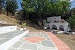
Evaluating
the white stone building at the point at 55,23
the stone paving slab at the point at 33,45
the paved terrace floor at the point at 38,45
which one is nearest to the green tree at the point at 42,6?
the white stone building at the point at 55,23

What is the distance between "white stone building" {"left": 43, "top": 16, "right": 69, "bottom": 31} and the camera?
3505 cm

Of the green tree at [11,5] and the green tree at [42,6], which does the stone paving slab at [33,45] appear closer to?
the green tree at [42,6]

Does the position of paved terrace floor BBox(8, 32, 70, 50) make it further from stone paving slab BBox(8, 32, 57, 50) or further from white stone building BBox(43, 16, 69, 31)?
white stone building BBox(43, 16, 69, 31)

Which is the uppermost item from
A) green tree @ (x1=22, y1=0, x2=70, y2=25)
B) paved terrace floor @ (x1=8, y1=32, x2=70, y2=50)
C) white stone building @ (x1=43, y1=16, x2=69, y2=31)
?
green tree @ (x1=22, y1=0, x2=70, y2=25)

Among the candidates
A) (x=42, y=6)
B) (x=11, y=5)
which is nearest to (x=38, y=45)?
(x=42, y=6)

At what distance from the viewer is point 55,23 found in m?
36.0

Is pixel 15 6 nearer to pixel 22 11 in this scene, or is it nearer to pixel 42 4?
pixel 22 11

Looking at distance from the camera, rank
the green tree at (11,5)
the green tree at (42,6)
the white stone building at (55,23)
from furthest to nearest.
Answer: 1. the white stone building at (55,23)
2. the green tree at (11,5)
3. the green tree at (42,6)

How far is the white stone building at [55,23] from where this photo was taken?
3505 centimetres

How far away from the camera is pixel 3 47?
655 cm

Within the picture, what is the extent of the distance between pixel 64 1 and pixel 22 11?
9.62m

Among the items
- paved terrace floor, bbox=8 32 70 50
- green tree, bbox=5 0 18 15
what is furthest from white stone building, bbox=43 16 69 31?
paved terrace floor, bbox=8 32 70 50

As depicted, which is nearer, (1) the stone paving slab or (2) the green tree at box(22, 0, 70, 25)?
(1) the stone paving slab

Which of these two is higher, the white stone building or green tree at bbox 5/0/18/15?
green tree at bbox 5/0/18/15
